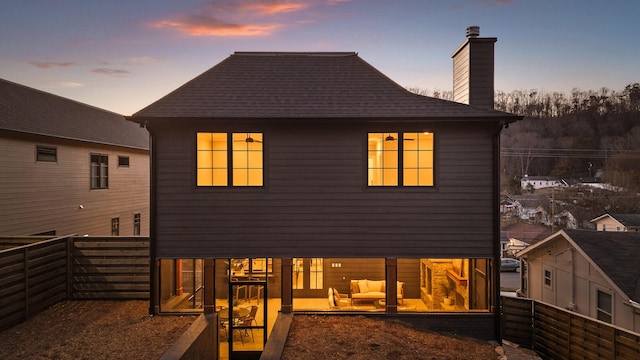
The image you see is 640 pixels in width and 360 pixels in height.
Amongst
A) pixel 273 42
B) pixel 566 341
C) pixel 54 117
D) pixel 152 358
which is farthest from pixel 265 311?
pixel 273 42

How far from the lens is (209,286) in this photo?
8578 millimetres

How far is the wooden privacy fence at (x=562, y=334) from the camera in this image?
24.1ft

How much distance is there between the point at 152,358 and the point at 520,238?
3565 centimetres

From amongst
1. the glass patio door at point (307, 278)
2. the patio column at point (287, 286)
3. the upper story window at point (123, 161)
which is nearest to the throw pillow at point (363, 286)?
the glass patio door at point (307, 278)

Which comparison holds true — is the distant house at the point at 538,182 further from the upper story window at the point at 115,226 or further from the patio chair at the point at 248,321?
the patio chair at the point at 248,321

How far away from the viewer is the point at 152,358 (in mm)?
6523

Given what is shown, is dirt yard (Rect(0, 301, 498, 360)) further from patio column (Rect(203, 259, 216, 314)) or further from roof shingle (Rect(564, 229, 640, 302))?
roof shingle (Rect(564, 229, 640, 302))

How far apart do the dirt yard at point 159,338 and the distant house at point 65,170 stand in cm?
524

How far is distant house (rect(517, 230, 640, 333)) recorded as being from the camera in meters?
10.5

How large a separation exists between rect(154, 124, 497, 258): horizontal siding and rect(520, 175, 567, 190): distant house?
44455 millimetres

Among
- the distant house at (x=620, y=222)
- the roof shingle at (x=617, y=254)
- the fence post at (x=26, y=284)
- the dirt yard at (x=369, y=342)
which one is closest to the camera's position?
the dirt yard at (x=369, y=342)

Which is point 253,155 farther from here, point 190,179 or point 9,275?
point 9,275

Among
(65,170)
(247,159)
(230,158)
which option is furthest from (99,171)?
(247,159)

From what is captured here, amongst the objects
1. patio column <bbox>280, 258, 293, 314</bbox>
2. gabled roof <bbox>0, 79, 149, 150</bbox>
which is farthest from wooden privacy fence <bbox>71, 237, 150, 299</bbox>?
gabled roof <bbox>0, 79, 149, 150</bbox>
